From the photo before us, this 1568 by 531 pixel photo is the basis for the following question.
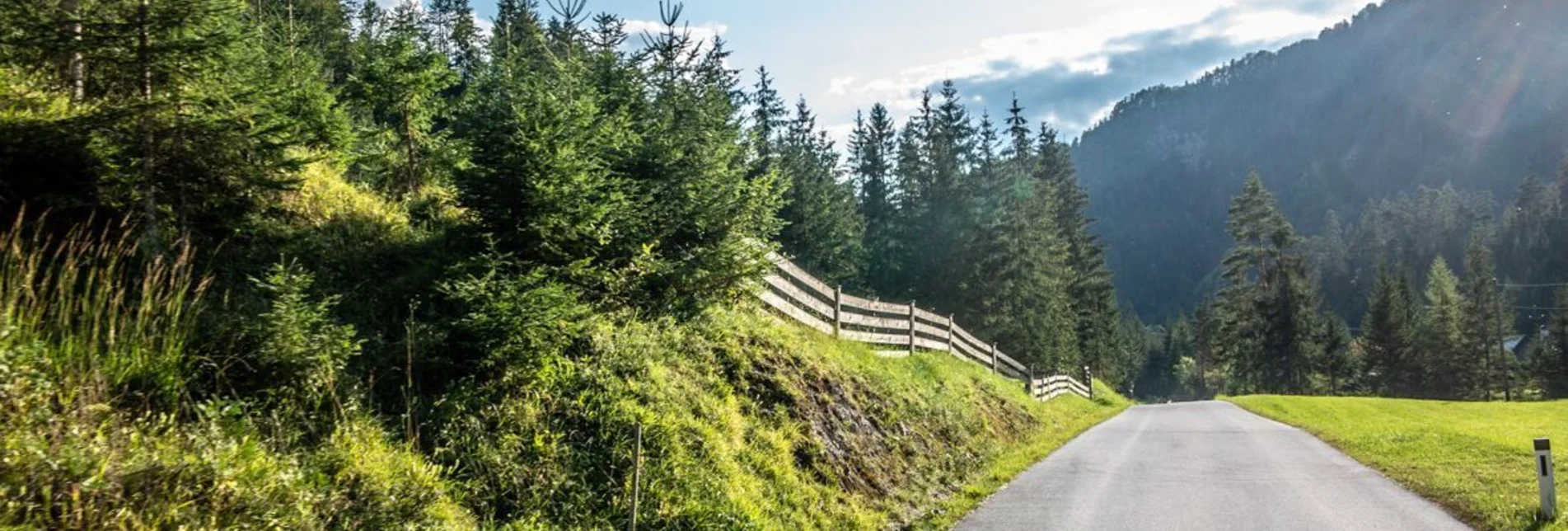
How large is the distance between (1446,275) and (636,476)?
3734 inches

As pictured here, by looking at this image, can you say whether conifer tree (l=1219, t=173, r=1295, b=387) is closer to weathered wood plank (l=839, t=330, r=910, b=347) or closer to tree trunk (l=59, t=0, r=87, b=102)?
weathered wood plank (l=839, t=330, r=910, b=347)

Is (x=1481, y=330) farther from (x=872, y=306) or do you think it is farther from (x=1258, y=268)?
(x=872, y=306)

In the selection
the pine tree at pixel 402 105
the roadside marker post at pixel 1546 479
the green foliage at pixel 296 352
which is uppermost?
the pine tree at pixel 402 105

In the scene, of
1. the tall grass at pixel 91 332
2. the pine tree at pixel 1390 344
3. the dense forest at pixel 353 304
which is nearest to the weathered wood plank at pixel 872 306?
the dense forest at pixel 353 304

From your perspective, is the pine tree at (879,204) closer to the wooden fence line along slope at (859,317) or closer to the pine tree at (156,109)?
the wooden fence line along slope at (859,317)

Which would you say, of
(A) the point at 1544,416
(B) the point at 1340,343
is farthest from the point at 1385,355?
(A) the point at 1544,416

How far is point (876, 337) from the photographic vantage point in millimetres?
17578

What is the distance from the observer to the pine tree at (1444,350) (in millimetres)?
72125

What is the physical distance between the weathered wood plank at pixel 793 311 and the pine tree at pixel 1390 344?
254ft

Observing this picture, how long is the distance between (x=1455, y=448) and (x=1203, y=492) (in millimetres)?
8188

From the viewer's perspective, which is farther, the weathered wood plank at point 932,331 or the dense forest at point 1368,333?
the dense forest at point 1368,333

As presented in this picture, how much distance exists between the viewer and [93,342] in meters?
5.21

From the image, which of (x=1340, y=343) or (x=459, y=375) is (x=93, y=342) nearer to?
(x=459, y=375)

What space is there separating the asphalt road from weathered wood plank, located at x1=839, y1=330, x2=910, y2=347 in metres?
4.07
